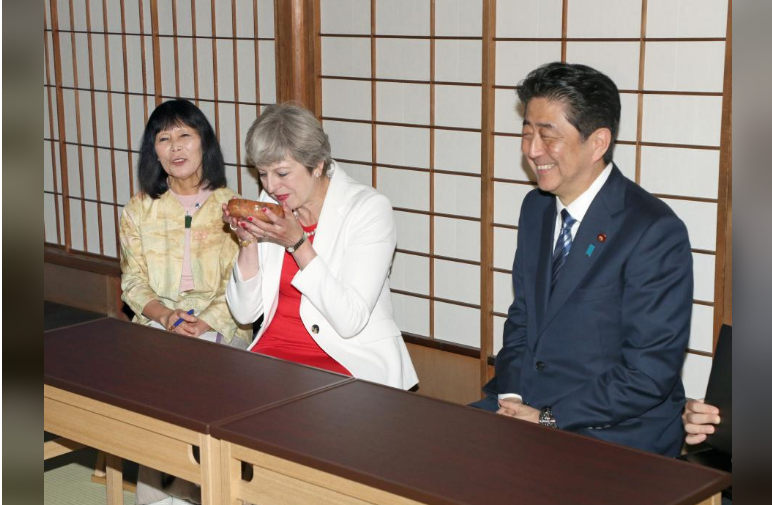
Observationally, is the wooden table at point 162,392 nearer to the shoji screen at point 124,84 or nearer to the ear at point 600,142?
the ear at point 600,142

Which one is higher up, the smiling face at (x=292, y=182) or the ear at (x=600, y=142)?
the ear at (x=600, y=142)

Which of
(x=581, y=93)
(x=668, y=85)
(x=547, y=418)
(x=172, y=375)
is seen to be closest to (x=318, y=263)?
(x=172, y=375)

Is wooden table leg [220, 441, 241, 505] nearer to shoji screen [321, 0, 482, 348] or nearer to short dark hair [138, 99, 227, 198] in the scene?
short dark hair [138, 99, 227, 198]

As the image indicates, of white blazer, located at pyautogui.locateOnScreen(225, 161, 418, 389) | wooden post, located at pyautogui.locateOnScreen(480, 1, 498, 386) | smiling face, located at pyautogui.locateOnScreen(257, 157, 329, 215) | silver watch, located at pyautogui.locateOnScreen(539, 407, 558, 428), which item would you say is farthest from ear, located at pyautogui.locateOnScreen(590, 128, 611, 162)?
wooden post, located at pyautogui.locateOnScreen(480, 1, 498, 386)

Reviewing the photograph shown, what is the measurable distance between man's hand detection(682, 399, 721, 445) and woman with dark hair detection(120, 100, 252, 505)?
183 cm

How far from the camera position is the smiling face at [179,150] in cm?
350

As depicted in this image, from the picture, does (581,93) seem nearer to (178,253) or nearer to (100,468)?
(178,253)

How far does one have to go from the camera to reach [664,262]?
2.36m

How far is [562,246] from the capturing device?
259 centimetres

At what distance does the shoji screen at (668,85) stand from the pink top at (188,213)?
144 cm

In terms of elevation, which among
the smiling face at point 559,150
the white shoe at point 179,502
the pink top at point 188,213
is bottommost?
the white shoe at point 179,502

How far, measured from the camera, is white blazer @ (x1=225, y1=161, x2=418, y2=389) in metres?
2.89

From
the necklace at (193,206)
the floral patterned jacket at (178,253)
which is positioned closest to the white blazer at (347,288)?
the floral patterned jacket at (178,253)
